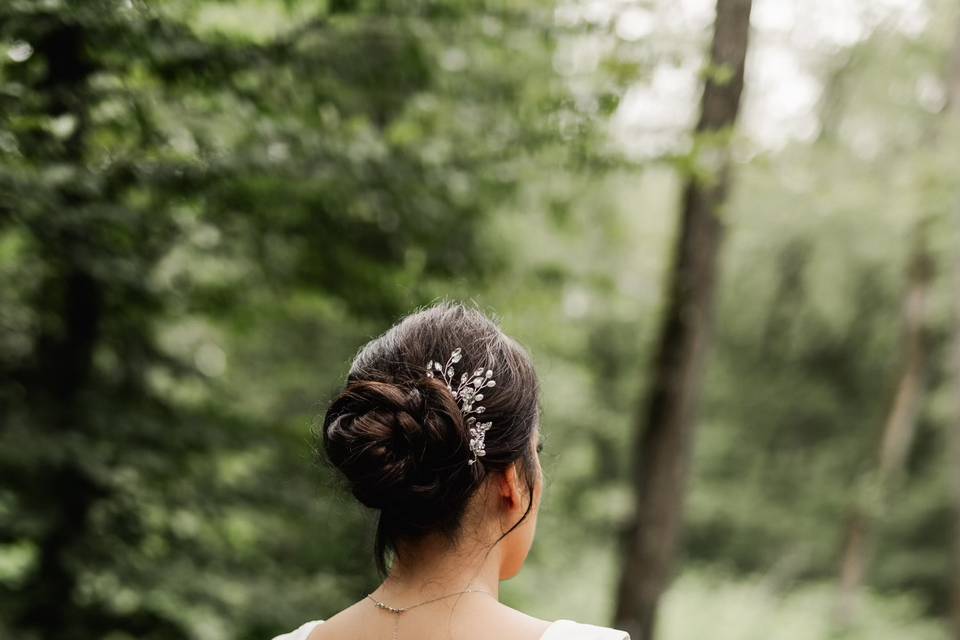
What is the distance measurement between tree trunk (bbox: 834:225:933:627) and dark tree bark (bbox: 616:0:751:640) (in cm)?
999

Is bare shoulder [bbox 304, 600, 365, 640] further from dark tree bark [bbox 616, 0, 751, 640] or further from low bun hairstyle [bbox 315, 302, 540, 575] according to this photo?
dark tree bark [bbox 616, 0, 751, 640]

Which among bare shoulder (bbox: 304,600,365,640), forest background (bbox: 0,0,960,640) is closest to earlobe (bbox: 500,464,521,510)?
bare shoulder (bbox: 304,600,365,640)

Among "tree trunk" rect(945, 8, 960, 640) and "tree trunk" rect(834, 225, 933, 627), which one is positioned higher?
"tree trunk" rect(834, 225, 933, 627)

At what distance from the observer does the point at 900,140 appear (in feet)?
36.6

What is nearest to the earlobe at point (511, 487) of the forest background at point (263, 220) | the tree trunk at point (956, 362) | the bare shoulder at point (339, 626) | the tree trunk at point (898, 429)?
the bare shoulder at point (339, 626)

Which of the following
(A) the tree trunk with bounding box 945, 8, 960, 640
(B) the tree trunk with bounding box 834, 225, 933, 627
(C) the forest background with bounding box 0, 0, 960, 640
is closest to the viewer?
(C) the forest background with bounding box 0, 0, 960, 640

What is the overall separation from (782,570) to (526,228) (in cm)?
1342

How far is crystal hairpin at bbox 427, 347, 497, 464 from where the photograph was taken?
58.3 inches

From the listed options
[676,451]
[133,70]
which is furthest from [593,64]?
[676,451]

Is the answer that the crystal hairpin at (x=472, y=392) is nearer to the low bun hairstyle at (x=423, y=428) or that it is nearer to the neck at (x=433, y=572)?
the low bun hairstyle at (x=423, y=428)

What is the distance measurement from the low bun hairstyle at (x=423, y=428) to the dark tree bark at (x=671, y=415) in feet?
13.8

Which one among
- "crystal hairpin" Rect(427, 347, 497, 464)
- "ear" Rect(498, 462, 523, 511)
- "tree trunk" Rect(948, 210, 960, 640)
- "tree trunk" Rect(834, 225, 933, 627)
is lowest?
"ear" Rect(498, 462, 523, 511)

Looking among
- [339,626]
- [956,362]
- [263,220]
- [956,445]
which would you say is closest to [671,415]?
[263,220]

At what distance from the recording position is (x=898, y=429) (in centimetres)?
1573
